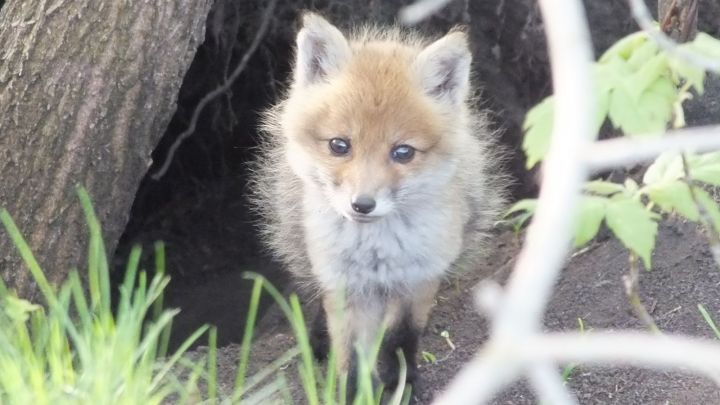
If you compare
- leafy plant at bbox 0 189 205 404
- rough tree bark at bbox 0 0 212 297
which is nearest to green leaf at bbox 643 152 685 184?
leafy plant at bbox 0 189 205 404

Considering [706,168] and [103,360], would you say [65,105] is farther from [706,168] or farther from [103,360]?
[706,168]

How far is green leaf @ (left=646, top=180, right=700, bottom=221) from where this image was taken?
2355 millimetres

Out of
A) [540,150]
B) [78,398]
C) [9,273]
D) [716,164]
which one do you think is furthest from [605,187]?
[9,273]

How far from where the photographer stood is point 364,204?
3182 millimetres

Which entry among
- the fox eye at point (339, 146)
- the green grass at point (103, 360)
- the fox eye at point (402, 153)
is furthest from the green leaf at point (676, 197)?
the fox eye at point (339, 146)

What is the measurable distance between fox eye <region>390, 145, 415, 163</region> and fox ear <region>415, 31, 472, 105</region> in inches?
10.7

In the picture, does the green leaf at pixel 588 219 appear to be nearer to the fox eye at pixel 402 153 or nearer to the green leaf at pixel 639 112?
the green leaf at pixel 639 112

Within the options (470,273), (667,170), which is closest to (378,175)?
(667,170)

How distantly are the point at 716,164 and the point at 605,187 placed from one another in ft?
0.91

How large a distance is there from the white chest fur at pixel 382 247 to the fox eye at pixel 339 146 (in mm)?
256

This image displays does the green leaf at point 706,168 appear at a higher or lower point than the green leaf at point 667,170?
higher

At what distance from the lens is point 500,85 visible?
5711mm

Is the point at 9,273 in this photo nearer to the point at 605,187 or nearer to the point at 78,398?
the point at 78,398

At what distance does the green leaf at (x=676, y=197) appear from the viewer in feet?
7.73
